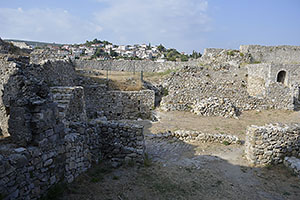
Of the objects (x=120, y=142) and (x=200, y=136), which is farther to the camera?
(x=200, y=136)

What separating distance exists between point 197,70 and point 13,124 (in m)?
18.9

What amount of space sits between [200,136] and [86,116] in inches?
238

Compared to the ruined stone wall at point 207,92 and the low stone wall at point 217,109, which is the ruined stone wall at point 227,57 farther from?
the low stone wall at point 217,109

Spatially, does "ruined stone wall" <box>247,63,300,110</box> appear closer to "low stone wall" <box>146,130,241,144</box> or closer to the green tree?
"low stone wall" <box>146,130,241,144</box>

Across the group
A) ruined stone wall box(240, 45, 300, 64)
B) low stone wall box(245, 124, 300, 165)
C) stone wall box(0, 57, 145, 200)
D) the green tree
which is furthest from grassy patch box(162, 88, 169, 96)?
the green tree

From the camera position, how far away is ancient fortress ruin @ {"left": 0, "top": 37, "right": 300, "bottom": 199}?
4.40m

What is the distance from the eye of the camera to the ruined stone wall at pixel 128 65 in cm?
2991

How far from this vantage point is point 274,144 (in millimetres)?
8273

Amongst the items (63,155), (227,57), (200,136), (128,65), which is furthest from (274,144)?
(128,65)

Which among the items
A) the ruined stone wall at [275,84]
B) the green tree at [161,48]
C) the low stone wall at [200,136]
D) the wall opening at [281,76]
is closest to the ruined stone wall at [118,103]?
the low stone wall at [200,136]

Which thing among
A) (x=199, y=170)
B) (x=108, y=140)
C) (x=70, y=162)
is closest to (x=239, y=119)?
(x=199, y=170)

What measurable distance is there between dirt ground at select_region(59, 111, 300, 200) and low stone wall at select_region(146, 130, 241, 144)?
1.37ft

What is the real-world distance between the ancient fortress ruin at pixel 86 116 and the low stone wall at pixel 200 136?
0.17 feet

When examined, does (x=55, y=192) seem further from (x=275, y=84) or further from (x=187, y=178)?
(x=275, y=84)
